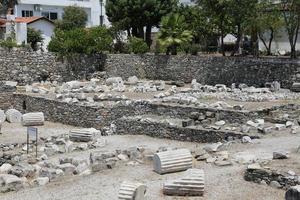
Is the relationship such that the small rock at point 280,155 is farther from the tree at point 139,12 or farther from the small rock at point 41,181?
the tree at point 139,12

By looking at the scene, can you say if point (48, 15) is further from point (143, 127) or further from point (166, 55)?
point (143, 127)

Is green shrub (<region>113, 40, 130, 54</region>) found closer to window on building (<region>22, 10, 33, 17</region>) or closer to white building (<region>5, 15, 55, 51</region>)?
white building (<region>5, 15, 55, 51</region>)

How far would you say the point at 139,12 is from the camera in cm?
5116

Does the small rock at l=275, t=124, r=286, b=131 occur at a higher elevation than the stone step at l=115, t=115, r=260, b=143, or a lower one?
higher

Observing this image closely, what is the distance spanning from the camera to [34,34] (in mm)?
54375

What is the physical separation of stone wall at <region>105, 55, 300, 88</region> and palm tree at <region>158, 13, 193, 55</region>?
4.21 ft

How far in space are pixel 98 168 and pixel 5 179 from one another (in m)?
2.53

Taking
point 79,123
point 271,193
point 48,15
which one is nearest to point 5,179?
point 271,193

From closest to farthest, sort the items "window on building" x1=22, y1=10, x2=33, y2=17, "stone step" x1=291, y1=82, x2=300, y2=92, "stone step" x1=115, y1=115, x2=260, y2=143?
"stone step" x1=115, y1=115, x2=260, y2=143 < "stone step" x1=291, y1=82, x2=300, y2=92 < "window on building" x1=22, y1=10, x2=33, y2=17

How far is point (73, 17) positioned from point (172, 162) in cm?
5145

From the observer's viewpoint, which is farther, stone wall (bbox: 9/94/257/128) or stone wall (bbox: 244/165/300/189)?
stone wall (bbox: 9/94/257/128)

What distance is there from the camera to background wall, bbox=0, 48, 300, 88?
36188mm

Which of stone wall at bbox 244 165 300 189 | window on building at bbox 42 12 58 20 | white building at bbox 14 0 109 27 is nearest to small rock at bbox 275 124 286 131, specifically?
stone wall at bbox 244 165 300 189

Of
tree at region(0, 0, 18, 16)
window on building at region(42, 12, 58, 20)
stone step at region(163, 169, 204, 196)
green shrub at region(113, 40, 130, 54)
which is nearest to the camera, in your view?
stone step at region(163, 169, 204, 196)
